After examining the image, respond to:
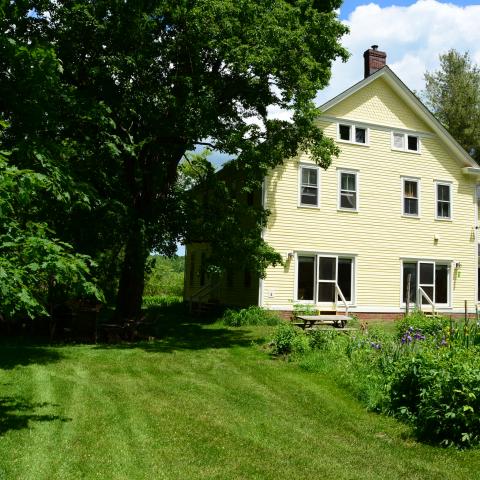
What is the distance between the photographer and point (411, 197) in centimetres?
2311

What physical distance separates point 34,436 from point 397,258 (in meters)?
18.8

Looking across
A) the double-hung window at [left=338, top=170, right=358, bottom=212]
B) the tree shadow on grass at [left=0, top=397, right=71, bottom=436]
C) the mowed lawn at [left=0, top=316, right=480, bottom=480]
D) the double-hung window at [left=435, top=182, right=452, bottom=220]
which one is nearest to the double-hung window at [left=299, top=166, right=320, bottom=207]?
the double-hung window at [left=338, top=170, right=358, bottom=212]

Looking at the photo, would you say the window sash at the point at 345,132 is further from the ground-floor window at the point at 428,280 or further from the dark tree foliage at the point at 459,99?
the dark tree foliage at the point at 459,99

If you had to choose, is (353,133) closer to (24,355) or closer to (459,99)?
(24,355)

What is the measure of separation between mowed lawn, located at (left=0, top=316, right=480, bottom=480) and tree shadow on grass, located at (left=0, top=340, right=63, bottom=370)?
0.10 meters

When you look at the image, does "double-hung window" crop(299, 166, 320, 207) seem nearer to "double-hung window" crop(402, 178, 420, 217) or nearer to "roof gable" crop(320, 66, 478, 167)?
"roof gable" crop(320, 66, 478, 167)

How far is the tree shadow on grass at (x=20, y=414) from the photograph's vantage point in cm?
675

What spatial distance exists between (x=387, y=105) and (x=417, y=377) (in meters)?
18.2

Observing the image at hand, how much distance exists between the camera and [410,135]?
23516 millimetres

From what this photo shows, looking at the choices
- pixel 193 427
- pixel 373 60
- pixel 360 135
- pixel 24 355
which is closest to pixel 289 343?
pixel 193 427

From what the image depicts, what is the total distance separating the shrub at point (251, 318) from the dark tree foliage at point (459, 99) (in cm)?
2994

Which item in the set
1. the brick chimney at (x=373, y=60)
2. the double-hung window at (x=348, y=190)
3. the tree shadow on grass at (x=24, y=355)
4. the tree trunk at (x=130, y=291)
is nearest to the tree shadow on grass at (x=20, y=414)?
the tree shadow on grass at (x=24, y=355)

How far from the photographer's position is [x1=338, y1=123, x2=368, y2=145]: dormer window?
22.1 metres

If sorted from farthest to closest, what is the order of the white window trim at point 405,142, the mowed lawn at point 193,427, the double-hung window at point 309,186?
the white window trim at point 405,142
the double-hung window at point 309,186
the mowed lawn at point 193,427
